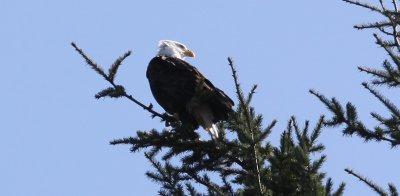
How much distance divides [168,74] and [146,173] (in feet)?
5.47

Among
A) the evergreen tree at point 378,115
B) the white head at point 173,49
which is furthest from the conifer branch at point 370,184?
the white head at point 173,49

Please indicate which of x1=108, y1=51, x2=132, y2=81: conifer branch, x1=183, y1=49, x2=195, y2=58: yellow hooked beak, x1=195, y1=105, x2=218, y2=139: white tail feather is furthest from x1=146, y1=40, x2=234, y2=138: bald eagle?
x1=183, y1=49, x2=195, y2=58: yellow hooked beak

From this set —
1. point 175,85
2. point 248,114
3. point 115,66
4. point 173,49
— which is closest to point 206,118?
point 175,85

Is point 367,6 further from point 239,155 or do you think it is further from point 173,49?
point 173,49

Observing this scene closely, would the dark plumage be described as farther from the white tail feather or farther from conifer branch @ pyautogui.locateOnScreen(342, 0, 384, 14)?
conifer branch @ pyautogui.locateOnScreen(342, 0, 384, 14)

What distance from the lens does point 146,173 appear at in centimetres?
564

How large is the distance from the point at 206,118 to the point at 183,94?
0.44m

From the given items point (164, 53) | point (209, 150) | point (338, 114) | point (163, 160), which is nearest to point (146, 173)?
point (163, 160)

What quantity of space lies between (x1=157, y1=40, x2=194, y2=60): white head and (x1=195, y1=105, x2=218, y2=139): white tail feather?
7.70 ft

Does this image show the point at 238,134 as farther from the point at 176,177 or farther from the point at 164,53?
the point at 164,53

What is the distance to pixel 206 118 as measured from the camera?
652 cm

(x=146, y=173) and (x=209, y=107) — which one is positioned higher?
(x=209, y=107)

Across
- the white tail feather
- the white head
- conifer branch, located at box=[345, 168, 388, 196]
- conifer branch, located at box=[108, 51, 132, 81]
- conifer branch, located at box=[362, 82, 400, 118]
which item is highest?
the white head

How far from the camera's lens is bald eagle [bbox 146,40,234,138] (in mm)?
6348
